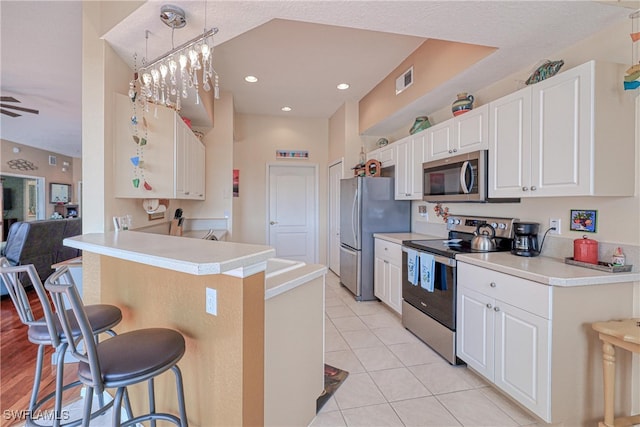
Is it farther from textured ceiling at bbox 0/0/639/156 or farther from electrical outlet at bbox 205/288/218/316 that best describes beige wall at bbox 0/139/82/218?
Answer: electrical outlet at bbox 205/288/218/316

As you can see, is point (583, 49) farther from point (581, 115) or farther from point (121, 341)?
point (121, 341)

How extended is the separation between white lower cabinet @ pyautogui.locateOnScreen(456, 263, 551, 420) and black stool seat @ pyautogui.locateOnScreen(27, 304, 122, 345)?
2264mm

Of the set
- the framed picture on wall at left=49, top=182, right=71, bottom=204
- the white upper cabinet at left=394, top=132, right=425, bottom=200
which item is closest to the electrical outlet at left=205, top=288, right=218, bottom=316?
the white upper cabinet at left=394, top=132, right=425, bottom=200

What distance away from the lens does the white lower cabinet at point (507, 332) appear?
1.70 metres

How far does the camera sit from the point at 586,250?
6.23 feet

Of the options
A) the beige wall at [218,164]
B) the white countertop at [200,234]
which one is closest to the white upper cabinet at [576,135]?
the white countertop at [200,234]

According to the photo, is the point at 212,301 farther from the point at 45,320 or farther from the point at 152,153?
the point at 152,153

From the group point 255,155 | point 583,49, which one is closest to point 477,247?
point 583,49

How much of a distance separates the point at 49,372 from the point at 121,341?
180 centimetres

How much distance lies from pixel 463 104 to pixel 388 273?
1.96 m

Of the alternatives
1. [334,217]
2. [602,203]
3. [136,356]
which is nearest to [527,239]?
[602,203]

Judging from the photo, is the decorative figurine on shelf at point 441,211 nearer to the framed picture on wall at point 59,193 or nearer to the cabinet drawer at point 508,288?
the cabinet drawer at point 508,288

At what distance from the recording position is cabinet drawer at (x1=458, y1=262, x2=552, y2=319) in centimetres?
168

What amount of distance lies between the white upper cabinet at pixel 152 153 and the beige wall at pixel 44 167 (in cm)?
685
